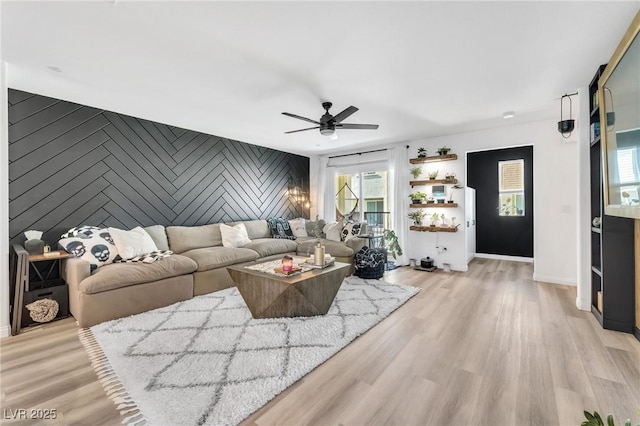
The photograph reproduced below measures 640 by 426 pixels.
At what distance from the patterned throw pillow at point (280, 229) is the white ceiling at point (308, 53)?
245 cm

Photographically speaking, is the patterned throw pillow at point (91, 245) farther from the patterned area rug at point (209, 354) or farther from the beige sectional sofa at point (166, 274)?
the patterned area rug at point (209, 354)

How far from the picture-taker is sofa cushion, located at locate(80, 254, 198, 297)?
2.78 m

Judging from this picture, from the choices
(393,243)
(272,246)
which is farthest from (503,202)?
(272,246)

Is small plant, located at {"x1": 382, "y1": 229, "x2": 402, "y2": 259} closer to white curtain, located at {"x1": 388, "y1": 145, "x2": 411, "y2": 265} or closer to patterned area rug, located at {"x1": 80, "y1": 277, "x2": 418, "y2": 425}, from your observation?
white curtain, located at {"x1": 388, "y1": 145, "x2": 411, "y2": 265}

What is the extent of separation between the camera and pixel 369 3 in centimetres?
184

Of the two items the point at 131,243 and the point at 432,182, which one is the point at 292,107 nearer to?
the point at 131,243

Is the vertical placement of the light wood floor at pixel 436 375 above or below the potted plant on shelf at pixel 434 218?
below

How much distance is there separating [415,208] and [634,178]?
13.0 ft

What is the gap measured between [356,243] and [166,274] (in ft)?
9.65

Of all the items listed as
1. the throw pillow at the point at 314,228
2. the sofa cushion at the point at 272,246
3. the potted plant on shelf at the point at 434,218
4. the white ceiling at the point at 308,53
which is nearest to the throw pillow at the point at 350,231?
the throw pillow at the point at 314,228

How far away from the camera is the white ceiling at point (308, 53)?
6.36ft

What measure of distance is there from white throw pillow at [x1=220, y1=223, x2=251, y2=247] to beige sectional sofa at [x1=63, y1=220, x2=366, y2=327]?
107 mm

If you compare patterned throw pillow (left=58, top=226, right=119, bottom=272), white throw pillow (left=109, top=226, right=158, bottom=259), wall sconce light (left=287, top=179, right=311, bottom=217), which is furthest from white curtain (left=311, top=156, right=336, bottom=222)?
patterned throw pillow (left=58, top=226, right=119, bottom=272)

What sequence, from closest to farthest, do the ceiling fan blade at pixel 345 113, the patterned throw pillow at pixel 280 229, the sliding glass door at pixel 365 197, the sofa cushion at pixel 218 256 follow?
the ceiling fan blade at pixel 345 113 < the sofa cushion at pixel 218 256 < the patterned throw pillow at pixel 280 229 < the sliding glass door at pixel 365 197
